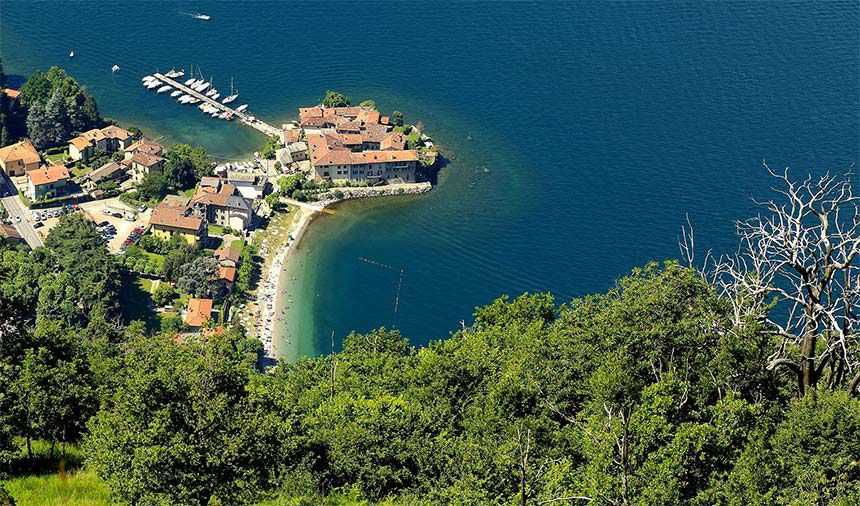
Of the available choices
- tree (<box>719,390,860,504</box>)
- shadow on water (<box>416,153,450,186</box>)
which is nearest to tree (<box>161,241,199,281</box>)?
shadow on water (<box>416,153,450,186</box>)

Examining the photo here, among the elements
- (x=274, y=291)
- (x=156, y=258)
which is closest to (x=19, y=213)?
(x=156, y=258)

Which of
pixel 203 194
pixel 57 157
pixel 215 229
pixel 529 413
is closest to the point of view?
pixel 529 413

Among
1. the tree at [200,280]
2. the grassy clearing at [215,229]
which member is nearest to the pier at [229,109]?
the grassy clearing at [215,229]

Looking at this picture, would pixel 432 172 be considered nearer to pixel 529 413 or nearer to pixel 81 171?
pixel 81 171

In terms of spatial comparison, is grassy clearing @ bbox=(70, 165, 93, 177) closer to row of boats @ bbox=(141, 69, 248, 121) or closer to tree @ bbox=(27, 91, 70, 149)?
tree @ bbox=(27, 91, 70, 149)

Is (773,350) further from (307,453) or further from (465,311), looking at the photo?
(465,311)

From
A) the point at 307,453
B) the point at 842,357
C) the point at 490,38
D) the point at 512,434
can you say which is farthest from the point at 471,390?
the point at 490,38

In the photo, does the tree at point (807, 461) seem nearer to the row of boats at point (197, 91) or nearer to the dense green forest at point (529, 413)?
the dense green forest at point (529, 413)
